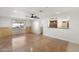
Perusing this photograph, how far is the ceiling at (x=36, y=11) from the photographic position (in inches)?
67.0

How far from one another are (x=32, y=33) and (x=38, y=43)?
205mm

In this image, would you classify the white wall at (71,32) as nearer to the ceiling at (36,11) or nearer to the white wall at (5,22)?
the ceiling at (36,11)

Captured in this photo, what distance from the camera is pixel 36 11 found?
1.77m

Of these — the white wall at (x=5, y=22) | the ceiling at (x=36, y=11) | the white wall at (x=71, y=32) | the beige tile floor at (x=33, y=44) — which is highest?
the ceiling at (x=36, y=11)

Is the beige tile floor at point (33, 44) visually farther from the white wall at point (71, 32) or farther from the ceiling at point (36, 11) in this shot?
the ceiling at point (36, 11)

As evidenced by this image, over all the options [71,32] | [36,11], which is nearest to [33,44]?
[36,11]

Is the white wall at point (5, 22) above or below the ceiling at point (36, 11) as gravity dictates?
below

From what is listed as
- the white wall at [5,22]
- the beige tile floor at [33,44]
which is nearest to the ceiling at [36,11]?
the white wall at [5,22]

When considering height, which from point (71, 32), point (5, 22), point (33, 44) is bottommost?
point (33, 44)

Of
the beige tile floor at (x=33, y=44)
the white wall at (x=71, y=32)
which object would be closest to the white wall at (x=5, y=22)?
the beige tile floor at (x=33, y=44)

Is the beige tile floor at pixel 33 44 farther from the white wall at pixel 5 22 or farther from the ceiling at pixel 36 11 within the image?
the ceiling at pixel 36 11

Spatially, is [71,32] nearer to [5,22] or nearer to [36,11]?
[36,11]
